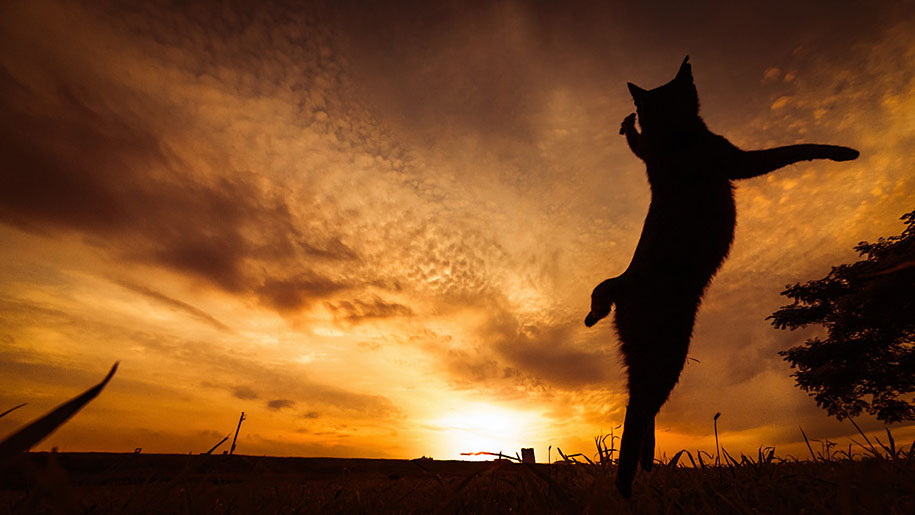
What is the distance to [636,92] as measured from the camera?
3.21 meters

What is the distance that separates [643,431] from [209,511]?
2206 millimetres

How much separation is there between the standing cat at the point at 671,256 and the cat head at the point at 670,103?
0.02 meters

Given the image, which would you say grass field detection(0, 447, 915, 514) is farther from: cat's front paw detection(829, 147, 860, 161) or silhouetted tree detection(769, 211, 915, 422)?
silhouetted tree detection(769, 211, 915, 422)

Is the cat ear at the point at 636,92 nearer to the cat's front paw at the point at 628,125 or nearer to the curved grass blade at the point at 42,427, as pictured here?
the cat's front paw at the point at 628,125

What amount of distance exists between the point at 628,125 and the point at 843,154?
1.68 metres

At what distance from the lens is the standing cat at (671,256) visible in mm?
2387

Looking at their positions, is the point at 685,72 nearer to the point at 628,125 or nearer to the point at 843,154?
the point at 628,125

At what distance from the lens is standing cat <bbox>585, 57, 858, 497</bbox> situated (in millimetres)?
2387

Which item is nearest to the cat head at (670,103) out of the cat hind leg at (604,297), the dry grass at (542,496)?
the cat hind leg at (604,297)

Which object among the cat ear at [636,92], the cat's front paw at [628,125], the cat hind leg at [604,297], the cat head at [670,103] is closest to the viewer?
the cat hind leg at [604,297]

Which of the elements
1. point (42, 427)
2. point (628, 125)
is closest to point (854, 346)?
point (628, 125)

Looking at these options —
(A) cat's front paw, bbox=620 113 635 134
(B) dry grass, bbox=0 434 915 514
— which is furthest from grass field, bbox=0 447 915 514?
(A) cat's front paw, bbox=620 113 635 134

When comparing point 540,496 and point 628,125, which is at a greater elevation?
point 628,125

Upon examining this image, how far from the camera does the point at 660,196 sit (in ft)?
9.31
